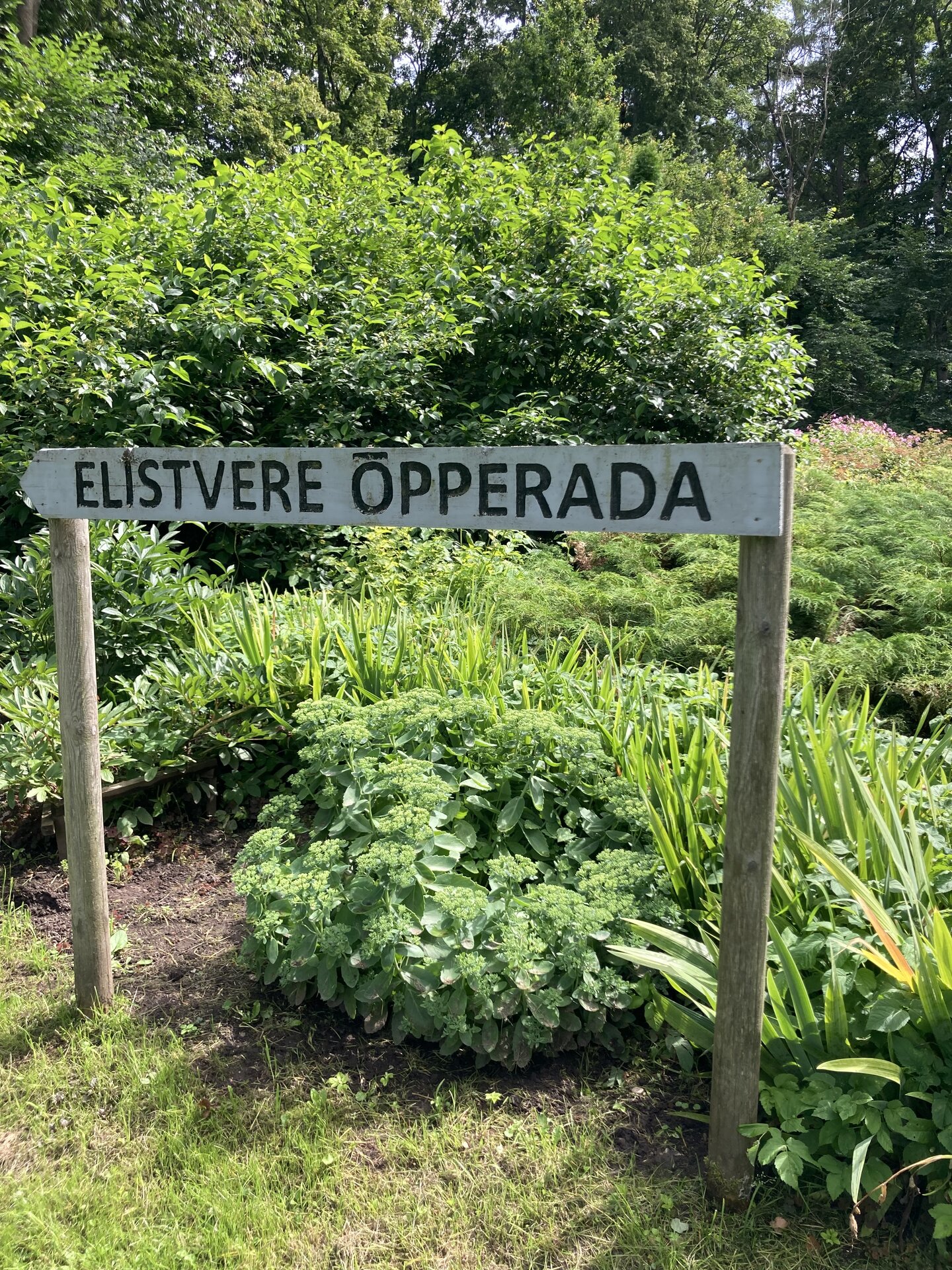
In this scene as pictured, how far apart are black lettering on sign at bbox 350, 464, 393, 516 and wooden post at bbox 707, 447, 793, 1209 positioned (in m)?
0.85

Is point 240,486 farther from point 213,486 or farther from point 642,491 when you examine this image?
point 642,491

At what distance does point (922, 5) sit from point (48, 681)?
3709cm

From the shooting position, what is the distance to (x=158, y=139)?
1275cm

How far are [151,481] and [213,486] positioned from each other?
0.19 meters

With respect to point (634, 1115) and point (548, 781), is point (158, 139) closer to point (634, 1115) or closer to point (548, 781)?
point (548, 781)

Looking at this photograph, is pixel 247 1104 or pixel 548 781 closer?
pixel 247 1104

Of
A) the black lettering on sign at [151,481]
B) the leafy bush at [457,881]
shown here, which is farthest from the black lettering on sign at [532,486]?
the black lettering on sign at [151,481]

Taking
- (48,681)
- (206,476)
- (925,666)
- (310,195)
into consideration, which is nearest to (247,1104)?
(206,476)

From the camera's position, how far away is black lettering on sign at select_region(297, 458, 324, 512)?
2102 millimetres

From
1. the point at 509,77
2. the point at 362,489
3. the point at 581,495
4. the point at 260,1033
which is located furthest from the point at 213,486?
the point at 509,77

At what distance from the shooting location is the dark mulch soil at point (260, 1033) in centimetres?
201

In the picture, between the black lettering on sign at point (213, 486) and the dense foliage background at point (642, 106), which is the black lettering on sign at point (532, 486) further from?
the dense foliage background at point (642, 106)

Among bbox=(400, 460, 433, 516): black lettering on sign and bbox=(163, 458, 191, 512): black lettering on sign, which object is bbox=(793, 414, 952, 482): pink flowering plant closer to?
bbox=(400, 460, 433, 516): black lettering on sign

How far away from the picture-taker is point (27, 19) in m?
13.8
